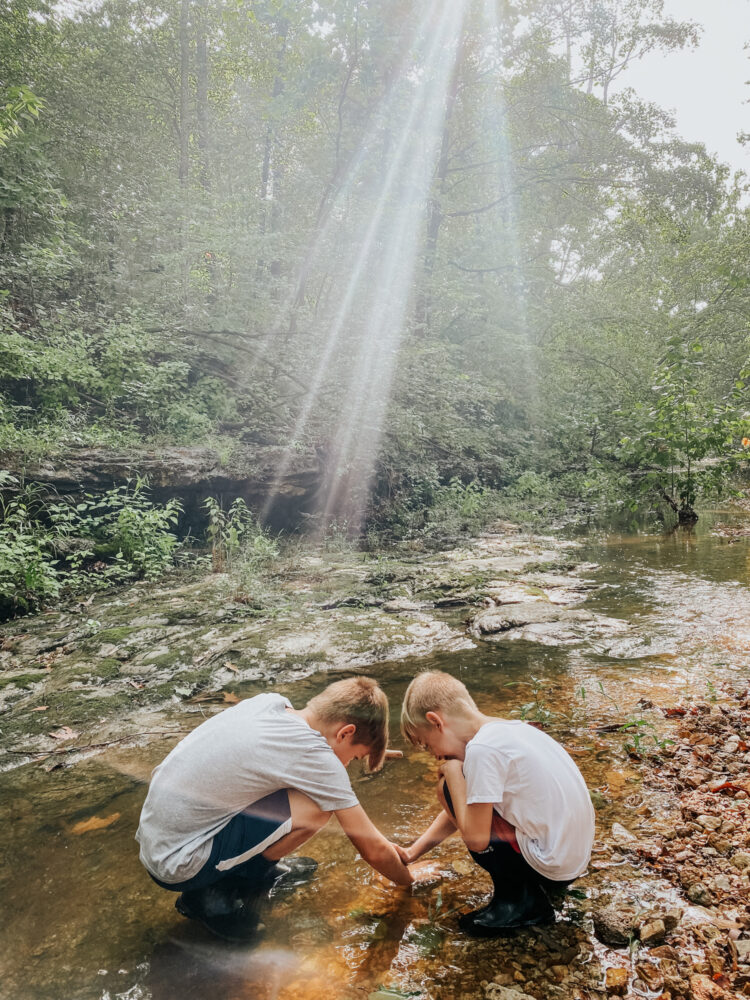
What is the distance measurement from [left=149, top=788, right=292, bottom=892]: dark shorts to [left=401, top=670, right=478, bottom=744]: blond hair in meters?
0.55

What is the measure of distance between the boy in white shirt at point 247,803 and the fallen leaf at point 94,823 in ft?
3.07

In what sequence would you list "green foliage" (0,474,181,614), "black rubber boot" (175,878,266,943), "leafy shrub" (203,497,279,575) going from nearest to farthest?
"black rubber boot" (175,878,266,943)
"green foliage" (0,474,181,614)
"leafy shrub" (203,497,279,575)

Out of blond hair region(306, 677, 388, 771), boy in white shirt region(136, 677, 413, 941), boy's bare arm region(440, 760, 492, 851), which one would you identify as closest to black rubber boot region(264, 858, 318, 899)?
boy in white shirt region(136, 677, 413, 941)

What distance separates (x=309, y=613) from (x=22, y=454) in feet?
14.0

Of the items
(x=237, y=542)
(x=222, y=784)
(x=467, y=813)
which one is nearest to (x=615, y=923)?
(x=467, y=813)

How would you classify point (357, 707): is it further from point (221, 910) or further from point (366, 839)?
point (221, 910)

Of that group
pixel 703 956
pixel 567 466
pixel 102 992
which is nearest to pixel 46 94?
pixel 567 466

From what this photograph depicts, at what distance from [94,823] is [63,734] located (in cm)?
113

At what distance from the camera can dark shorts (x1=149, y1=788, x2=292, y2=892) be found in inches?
81.3

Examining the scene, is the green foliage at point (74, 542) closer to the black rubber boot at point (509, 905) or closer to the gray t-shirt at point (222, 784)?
the gray t-shirt at point (222, 784)

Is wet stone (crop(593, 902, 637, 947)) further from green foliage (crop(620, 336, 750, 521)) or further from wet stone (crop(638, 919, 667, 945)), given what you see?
green foliage (crop(620, 336, 750, 521))

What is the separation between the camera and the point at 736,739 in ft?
10.1

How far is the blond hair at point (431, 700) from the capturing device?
7.00 feet

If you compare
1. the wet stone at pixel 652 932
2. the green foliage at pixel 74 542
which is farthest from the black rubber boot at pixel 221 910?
the green foliage at pixel 74 542
